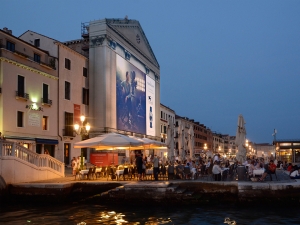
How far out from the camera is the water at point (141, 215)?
13.7 meters

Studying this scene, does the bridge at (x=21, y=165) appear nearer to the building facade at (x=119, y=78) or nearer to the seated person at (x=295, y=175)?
the seated person at (x=295, y=175)

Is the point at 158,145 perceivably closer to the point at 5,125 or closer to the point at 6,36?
the point at 5,125

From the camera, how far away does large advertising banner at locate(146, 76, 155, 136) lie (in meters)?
51.9

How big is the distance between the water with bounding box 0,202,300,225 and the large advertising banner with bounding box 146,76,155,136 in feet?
114

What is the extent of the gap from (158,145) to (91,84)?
51.6 ft

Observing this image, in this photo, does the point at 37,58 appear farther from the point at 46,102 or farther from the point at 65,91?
the point at 65,91

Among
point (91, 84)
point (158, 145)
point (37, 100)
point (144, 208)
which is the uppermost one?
point (91, 84)

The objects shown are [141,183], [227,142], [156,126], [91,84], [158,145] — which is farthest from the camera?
[227,142]

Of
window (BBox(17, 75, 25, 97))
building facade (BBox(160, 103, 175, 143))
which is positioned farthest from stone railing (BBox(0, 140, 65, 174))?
building facade (BBox(160, 103, 175, 143))

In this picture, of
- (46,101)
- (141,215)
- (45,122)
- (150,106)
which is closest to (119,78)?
(150,106)

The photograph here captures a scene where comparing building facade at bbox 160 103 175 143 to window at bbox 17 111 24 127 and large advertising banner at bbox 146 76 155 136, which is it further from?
window at bbox 17 111 24 127

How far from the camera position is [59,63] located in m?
32.8

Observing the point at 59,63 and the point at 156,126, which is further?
the point at 156,126

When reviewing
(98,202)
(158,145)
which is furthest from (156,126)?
(98,202)
